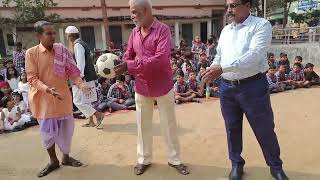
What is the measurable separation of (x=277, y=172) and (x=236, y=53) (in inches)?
49.6

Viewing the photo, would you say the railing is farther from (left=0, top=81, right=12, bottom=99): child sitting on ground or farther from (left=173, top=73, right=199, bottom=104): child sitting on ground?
(left=0, top=81, right=12, bottom=99): child sitting on ground

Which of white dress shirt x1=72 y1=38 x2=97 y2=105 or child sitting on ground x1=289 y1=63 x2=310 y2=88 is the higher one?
white dress shirt x1=72 y1=38 x2=97 y2=105

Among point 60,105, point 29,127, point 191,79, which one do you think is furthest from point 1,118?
point 191,79

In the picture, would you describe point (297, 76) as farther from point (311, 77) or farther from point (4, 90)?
point (4, 90)

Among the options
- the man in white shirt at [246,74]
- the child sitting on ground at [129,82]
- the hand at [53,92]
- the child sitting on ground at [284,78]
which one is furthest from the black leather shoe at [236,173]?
the child sitting on ground at [284,78]

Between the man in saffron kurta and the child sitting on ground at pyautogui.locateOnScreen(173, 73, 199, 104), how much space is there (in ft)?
12.0

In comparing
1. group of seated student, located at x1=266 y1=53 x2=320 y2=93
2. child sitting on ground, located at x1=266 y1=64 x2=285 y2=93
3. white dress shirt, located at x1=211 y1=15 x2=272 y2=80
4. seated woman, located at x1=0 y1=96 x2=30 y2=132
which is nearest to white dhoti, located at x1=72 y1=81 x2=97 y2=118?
seated woman, located at x1=0 y1=96 x2=30 y2=132

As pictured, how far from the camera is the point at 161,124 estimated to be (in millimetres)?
3885

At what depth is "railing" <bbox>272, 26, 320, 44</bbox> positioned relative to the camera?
14.6 m

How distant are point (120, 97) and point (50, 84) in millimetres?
3486

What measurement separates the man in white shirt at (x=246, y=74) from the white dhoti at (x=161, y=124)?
1.91 feet

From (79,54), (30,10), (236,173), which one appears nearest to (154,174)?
(236,173)

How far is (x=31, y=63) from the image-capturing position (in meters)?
3.80

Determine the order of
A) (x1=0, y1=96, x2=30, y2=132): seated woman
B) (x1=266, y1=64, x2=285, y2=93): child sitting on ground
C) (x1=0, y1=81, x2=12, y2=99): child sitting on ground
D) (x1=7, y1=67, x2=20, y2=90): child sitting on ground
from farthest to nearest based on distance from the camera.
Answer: (x1=266, y1=64, x2=285, y2=93): child sitting on ground, (x1=7, y1=67, x2=20, y2=90): child sitting on ground, (x1=0, y1=81, x2=12, y2=99): child sitting on ground, (x1=0, y1=96, x2=30, y2=132): seated woman
